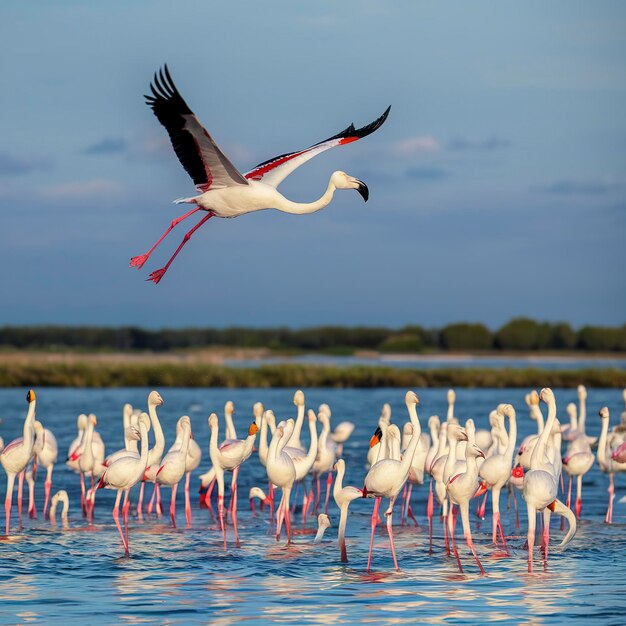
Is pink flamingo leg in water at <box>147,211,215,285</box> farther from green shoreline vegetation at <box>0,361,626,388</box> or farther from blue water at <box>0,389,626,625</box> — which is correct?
green shoreline vegetation at <box>0,361,626,388</box>

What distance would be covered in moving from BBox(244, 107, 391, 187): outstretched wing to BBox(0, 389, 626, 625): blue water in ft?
12.9

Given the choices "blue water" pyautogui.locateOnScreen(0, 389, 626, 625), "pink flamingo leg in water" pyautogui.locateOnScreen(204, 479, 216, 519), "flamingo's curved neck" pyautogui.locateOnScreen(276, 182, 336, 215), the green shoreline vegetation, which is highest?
"flamingo's curved neck" pyautogui.locateOnScreen(276, 182, 336, 215)

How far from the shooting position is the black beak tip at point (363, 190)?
11.6 m

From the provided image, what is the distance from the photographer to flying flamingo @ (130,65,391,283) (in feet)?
35.4

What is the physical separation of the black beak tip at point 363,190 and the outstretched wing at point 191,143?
1137mm

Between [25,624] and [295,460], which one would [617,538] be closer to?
[295,460]

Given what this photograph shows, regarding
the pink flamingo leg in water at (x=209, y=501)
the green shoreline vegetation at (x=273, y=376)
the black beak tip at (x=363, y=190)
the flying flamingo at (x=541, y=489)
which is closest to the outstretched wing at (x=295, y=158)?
the black beak tip at (x=363, y=190)

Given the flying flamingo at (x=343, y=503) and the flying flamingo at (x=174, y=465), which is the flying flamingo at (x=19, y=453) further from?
the flying flamingo at (x=343, y=503)

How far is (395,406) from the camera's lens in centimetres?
3541

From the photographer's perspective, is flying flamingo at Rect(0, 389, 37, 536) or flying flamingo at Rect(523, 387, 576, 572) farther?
flying flamingo at Rect(0, 389, 37, 536)

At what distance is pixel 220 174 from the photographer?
11.8m

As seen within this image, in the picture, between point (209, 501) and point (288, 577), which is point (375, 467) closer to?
point (288, 577)

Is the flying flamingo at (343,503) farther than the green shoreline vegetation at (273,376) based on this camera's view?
No

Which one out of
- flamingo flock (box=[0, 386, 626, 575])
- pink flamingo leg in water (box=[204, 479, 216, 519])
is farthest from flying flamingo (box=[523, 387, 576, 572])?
pink flamingo leg in water (box=[204, 479, 216, 519])
